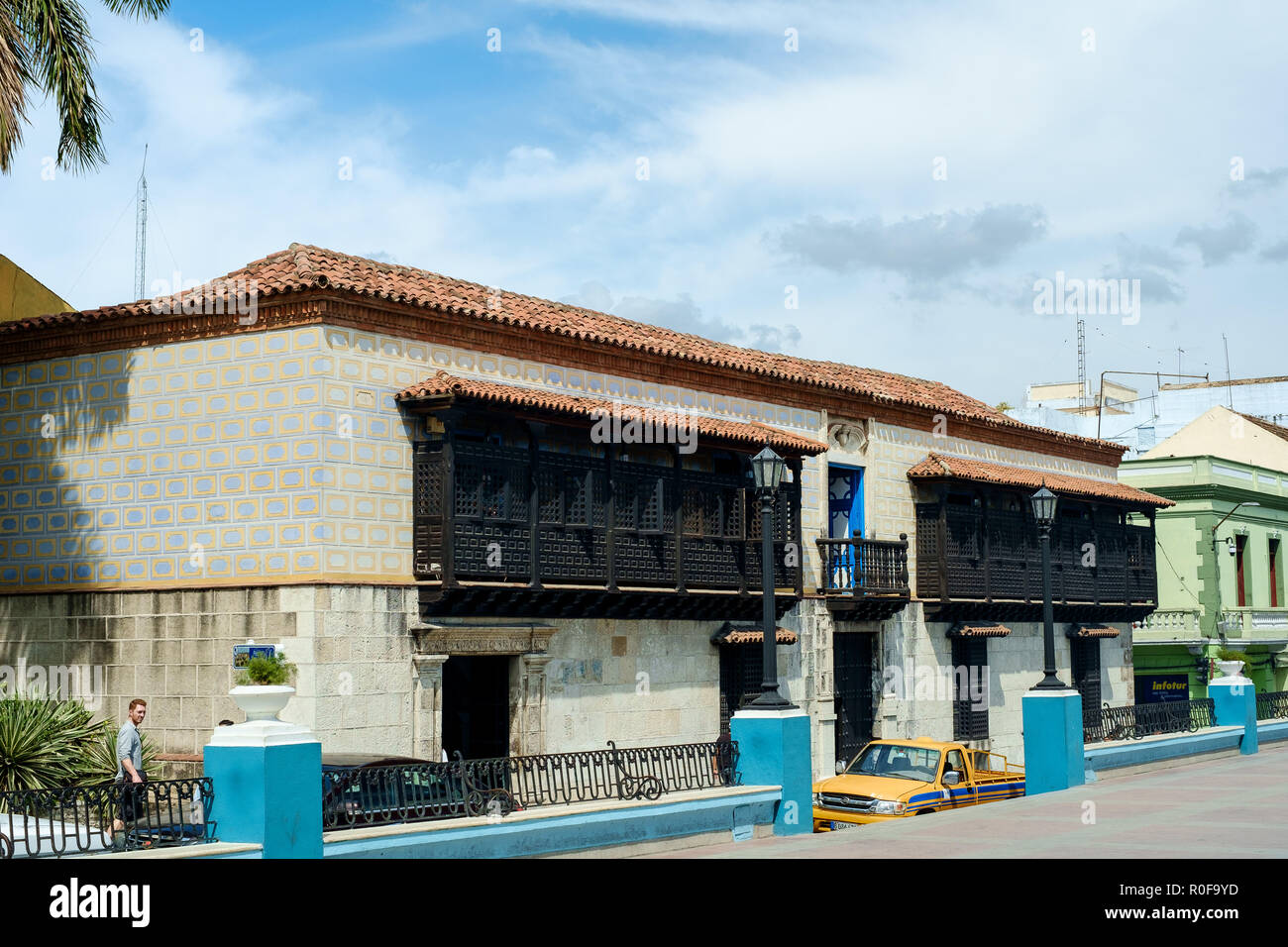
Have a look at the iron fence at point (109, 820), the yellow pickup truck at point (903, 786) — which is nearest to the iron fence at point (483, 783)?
the iron fence at point (109, 820)

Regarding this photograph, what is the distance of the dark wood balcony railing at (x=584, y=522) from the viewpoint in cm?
1934

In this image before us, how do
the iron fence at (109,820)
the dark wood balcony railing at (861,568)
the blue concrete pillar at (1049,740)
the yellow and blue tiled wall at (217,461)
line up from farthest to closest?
the dark wood balcony railing at (861,568) → the blue concrete pillar at (1049,740) → the yellow and blue tiled wall at (217,461) → the iron fence at (109,820)

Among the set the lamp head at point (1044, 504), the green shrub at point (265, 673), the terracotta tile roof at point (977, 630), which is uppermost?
the lamp head at point (1044, 504)

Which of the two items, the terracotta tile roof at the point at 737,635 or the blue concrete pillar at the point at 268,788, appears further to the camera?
the terracotta tile roof at the point at 737,635

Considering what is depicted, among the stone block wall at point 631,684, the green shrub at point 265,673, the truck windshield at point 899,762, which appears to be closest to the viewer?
the green shrub at point 265,673

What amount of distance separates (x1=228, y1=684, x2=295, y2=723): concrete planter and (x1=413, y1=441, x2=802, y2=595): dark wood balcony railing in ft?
20.0

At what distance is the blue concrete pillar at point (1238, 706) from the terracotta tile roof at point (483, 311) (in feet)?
24.7

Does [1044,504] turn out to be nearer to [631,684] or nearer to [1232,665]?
[631,684]

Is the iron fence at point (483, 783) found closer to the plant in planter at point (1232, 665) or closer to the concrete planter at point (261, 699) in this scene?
the concrete planter at point (261, 699)

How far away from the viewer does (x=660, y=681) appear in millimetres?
22938

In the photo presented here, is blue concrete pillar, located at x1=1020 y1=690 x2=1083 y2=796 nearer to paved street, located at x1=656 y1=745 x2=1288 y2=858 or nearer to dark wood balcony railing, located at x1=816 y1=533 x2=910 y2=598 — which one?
paved street, located at x1=656 y1=745 x2=1288 y2=858

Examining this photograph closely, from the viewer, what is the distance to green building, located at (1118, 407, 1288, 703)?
4031 cm
